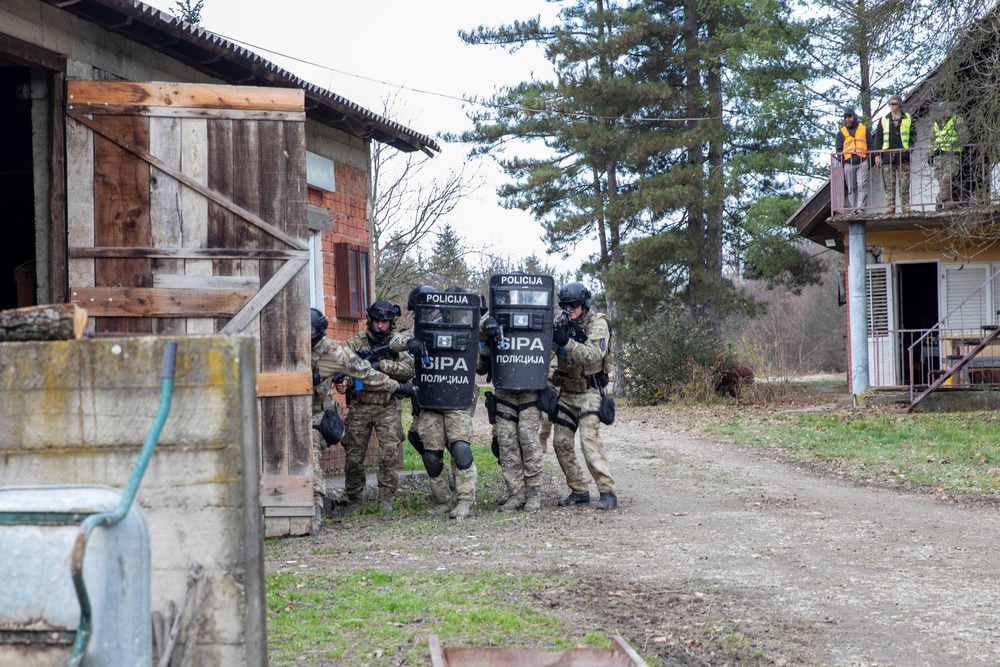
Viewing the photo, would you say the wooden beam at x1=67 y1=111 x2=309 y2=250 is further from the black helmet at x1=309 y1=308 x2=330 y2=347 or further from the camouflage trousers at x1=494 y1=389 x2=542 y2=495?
the camouflage trousers at x1=494 y1=389 x2=542 y2=495

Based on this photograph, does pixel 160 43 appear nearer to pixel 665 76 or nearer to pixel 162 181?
pixel 162 181

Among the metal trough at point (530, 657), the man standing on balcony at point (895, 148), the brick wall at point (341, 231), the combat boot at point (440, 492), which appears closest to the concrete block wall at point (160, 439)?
the metal trough at point (530, 657)

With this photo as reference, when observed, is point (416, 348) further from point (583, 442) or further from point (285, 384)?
point (583, 442)

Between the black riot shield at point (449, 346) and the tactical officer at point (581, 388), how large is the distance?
79cm

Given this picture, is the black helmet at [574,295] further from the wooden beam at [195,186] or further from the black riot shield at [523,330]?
the wooden beam at [195,186]

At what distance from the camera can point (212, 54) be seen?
28.1 feet

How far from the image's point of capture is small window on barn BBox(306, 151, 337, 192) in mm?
10884

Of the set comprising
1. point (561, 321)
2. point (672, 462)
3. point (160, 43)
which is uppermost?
point (160, 43)

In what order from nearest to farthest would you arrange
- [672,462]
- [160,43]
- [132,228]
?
[132,228]
[160,43]
[672,462]

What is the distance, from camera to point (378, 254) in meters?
27.8

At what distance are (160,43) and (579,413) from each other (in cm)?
487

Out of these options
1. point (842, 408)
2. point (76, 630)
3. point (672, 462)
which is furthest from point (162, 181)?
point (842, 408)

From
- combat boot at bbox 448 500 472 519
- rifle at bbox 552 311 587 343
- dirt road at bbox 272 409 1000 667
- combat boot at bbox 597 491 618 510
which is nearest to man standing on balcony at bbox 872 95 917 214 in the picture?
dirt road at bbox 272 409 1000 667

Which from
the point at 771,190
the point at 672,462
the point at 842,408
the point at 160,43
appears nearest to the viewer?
the point at 160,43
